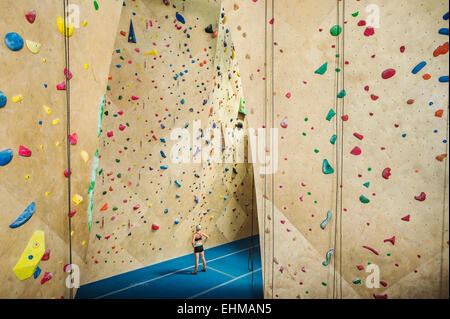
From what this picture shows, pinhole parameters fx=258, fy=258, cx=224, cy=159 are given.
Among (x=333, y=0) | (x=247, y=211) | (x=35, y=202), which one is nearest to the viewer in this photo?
(x=35, y=202)

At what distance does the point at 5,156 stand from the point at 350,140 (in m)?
2.33

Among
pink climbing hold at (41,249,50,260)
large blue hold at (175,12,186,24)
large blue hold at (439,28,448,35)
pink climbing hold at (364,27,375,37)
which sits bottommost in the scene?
pink climbing hold at (41,249,50,260)

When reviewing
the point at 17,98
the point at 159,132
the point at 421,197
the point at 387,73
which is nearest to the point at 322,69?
the point at 387,73

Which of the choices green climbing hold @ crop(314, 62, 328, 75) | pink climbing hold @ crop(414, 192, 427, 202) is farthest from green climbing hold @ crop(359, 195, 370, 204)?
green climbing hold @ crop(314, 62, 328, 75)

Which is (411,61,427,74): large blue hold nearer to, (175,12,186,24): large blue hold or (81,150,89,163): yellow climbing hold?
(81,150,89,163): yellow climbing hold

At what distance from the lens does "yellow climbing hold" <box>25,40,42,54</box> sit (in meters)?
1.39

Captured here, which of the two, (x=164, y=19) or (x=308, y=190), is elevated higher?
(x=164, y=19)

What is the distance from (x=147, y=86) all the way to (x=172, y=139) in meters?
1.00

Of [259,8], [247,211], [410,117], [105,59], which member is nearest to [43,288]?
[105,59]

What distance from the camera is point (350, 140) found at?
216 centimetres

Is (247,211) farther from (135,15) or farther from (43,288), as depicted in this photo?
(43,288)

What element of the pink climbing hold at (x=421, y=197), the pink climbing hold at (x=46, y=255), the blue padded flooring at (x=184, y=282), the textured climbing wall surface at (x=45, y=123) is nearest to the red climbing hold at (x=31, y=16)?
the textured climbing wall surface at (x=45, y=123)

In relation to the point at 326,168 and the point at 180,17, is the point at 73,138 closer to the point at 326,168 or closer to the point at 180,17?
the point at 326,168

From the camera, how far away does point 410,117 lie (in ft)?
6.65
